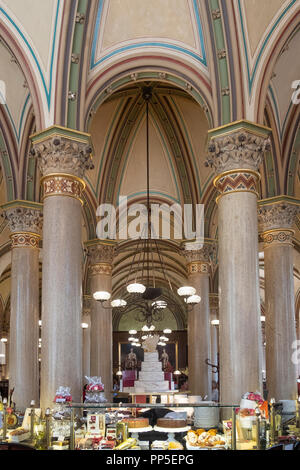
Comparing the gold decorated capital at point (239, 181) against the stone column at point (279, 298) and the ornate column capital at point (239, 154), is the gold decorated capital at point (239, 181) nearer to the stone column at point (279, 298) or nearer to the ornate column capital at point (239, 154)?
the ornate column capital at point (239, 154)

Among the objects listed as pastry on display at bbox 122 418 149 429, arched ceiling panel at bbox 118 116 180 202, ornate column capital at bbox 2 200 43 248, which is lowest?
pastry on display at bbox 122 418 149 429

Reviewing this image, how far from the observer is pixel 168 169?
14.4m

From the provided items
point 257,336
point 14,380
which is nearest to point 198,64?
point 257,336

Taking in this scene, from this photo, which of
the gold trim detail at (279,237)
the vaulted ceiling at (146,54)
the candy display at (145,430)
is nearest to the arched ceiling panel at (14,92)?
the vaulted ceiling at (146,54)

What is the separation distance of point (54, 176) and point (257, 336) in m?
3.61

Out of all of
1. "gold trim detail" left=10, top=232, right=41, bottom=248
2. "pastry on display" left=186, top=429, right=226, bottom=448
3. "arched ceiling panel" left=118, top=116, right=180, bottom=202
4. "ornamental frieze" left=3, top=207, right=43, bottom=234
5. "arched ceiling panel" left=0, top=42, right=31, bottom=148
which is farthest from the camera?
"arched ceiling panel" left=118, top=116, right=180, bottom=202

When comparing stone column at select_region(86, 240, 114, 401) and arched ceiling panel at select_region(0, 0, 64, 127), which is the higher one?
arched ceiling panel at select_region(0, 0, 64, 127)

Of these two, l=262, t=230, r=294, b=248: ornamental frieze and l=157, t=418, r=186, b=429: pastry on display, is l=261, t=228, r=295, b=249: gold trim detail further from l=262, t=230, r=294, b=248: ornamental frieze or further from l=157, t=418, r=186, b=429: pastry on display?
l=157, t=418, r=186, b=429: pastry on display

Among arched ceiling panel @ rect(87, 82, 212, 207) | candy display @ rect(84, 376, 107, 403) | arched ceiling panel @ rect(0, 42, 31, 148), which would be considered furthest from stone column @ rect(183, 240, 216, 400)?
candy display @ rect(84, 376, 107, 403)

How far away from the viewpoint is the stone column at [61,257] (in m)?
7.85

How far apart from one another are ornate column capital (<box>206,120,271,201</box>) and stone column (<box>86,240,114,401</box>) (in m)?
6.22

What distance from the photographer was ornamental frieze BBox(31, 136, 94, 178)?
837 cm

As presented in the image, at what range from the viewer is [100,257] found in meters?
14.0
